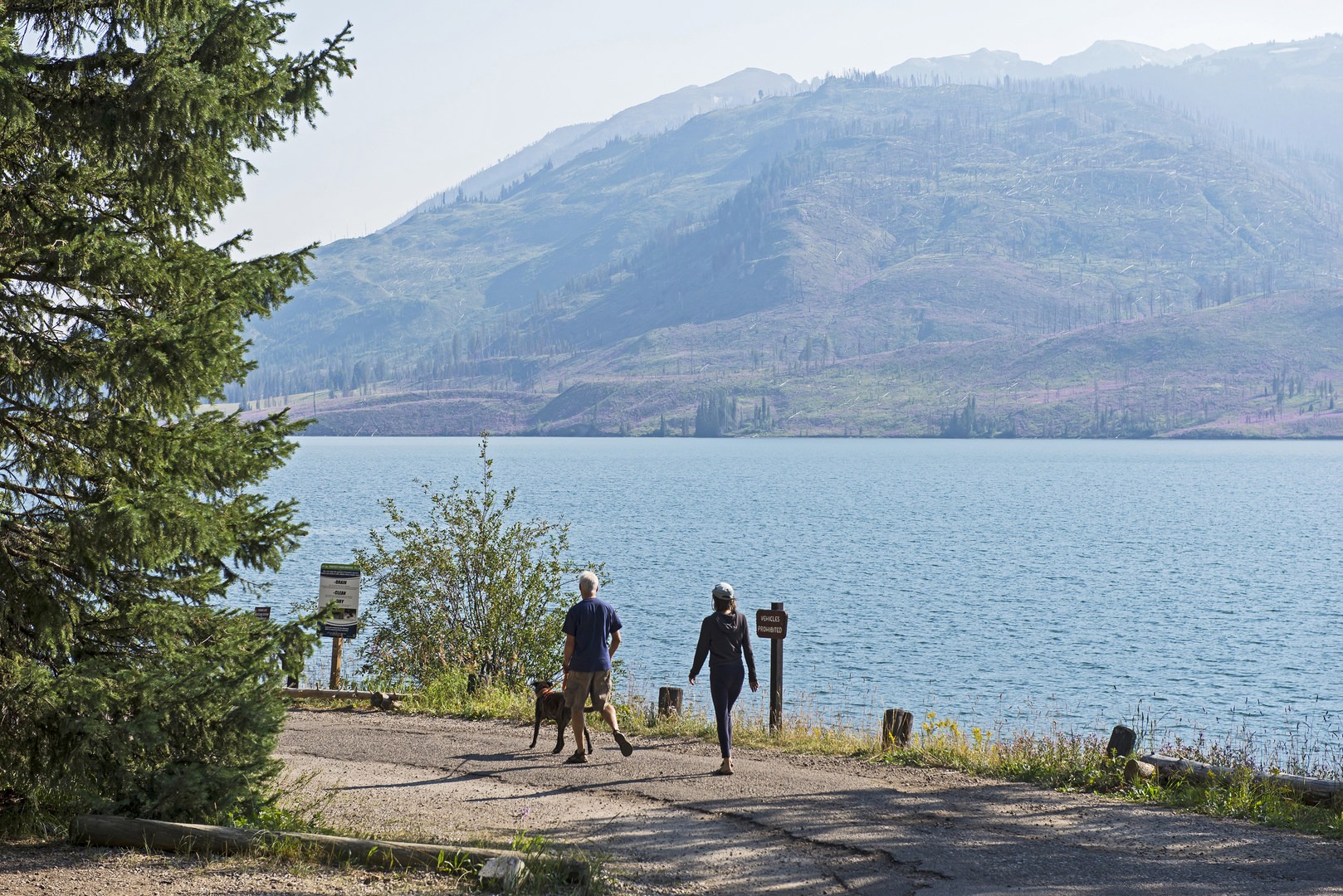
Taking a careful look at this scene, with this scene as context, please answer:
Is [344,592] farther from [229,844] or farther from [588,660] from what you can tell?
[229,844]

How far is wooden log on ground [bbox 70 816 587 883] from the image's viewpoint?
8.53m

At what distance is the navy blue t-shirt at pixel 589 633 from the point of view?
13.2m

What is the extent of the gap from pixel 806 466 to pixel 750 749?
499 ft

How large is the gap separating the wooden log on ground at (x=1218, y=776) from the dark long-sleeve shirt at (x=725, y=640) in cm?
406

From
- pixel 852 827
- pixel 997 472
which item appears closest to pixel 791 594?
pixel 852 827

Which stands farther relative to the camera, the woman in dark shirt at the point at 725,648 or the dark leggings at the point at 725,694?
the woman in dark shirt at the point at 725,648

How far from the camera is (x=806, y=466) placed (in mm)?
165500

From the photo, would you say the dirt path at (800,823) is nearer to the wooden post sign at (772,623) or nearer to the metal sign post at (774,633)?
the metal sign post at (774,633)

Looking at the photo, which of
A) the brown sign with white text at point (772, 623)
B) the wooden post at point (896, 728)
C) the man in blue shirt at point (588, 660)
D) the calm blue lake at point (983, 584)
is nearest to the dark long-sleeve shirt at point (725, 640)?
the man in blue shirt at point (588, 660)

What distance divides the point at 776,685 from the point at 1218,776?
634 cm

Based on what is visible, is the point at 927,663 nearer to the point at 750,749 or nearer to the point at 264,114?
the point at 750,749

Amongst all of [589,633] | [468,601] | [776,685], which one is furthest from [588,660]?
[468,601]

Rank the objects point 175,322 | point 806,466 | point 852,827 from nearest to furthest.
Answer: point 175,322, point 852,827, point 806,466

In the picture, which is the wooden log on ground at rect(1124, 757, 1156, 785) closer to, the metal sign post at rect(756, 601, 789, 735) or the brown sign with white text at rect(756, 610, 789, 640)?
the metal sign post at rect(756, 601, 789, 735)
